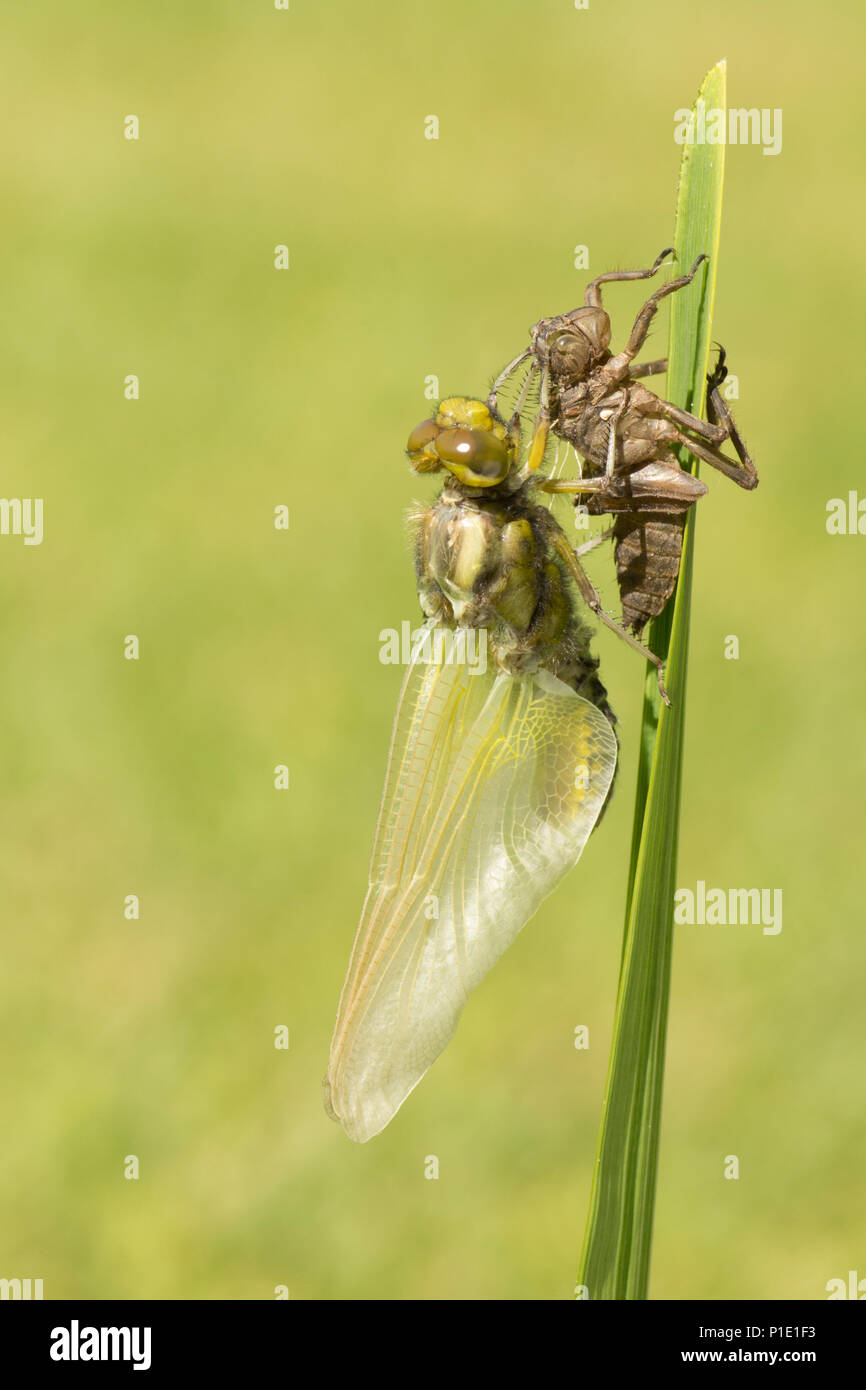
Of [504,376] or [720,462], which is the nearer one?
[720,462]

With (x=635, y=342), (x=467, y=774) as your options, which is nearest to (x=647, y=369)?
(x=635, y=342)

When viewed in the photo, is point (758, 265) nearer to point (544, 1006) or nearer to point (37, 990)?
point (544, 1006)

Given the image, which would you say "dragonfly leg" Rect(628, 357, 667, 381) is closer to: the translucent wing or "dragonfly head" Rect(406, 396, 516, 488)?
"dragonfly head" Rect(406, 396, 516, 488)

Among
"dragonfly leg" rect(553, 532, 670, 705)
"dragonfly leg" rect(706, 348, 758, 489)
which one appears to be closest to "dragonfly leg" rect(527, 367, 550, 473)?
"dragonfly leg" rect(553, 532, 670, 705)

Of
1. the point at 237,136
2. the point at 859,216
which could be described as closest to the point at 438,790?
the point at 859,216

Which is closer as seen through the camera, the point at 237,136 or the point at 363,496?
the point at 363,496

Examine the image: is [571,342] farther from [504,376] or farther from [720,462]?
[720,462]
